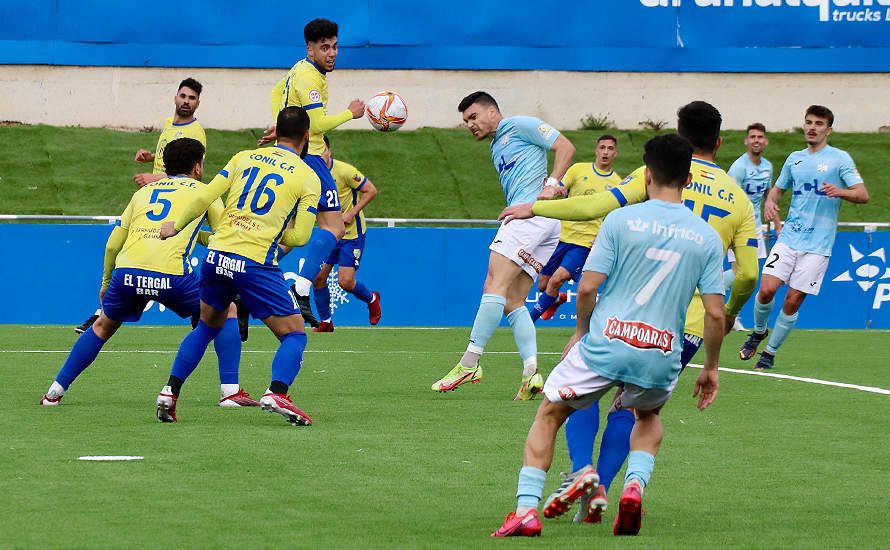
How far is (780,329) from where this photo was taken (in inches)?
555

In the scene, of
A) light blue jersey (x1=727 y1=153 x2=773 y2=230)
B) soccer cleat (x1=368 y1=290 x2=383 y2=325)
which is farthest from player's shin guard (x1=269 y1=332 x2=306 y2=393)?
light blue jersey (x1=727 y1=153 x2=773 y2=230)

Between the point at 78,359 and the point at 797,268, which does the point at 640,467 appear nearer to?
the point at 78,359

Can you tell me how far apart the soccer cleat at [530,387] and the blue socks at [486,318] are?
418mm

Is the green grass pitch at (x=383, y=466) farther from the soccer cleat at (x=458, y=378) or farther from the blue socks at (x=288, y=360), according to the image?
the blue socks at (x=288, y=360)

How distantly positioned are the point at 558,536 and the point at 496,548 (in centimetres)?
44

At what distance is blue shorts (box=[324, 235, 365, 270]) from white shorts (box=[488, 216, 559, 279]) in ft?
22.2

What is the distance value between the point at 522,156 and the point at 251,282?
9.61ft

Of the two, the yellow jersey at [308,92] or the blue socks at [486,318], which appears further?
the yellow jersey at [308,92]

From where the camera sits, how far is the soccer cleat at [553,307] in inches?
707

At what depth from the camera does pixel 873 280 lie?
20.1 meters

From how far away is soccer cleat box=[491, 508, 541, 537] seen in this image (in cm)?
592

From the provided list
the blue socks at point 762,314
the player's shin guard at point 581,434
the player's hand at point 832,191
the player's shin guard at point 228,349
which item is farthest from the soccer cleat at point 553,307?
the player's shin guard at point 581,434

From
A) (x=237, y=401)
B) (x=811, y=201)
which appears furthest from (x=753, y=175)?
(x=237, y=401)

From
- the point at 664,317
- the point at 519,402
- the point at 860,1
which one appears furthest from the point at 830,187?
the point at 860,1
